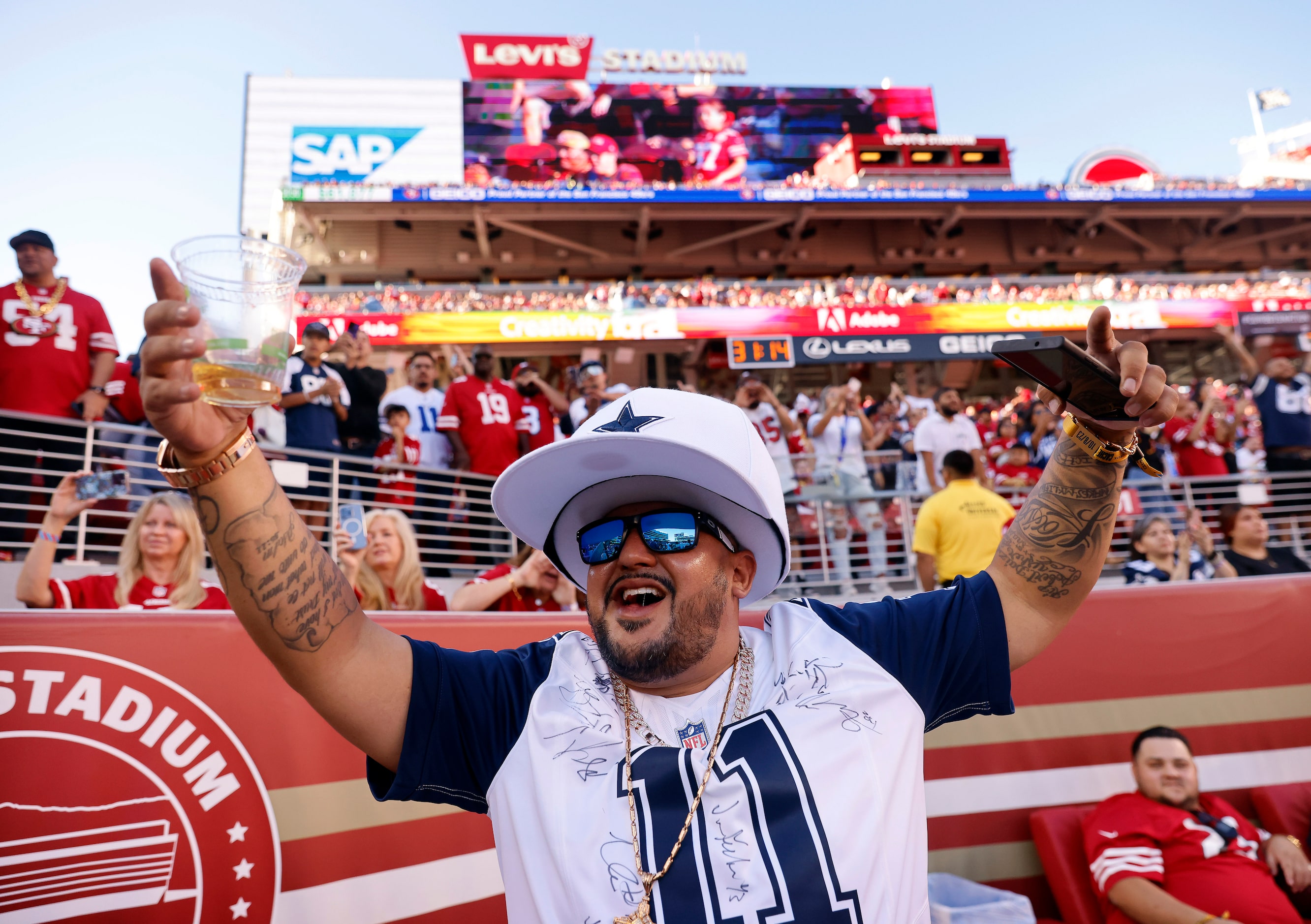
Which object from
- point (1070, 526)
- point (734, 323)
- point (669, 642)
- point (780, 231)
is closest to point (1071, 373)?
point (1070, 526)

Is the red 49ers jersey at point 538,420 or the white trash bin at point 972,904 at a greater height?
the red 49ers jersey at point 538,420

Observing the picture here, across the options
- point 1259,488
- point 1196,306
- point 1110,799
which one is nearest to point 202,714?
point 1110,799

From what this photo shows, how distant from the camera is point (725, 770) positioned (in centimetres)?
146

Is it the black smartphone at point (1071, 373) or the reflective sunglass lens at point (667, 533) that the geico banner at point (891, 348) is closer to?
the black smartphone at point (1071, 373)

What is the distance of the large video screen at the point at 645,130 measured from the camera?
86.2 ft

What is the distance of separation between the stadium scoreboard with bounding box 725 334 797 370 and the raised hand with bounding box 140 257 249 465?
1049 centimetres

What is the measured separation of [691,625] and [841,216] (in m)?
23.1

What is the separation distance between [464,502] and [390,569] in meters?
3.27

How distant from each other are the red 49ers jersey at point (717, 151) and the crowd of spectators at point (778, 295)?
10629mm

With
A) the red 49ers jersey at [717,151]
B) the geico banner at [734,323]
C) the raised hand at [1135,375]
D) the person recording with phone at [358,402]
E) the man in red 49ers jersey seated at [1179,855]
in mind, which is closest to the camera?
the raised hand at [1135,375]

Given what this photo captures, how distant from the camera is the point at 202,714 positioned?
2158mm

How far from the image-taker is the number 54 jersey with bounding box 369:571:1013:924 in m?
1.37
